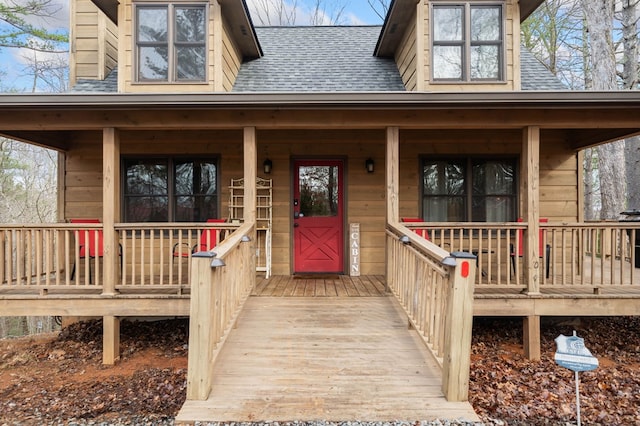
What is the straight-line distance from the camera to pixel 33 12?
11.1 metres

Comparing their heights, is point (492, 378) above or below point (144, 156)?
below

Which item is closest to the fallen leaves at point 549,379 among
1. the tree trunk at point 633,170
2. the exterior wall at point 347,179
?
the exterior wall at point 347,179

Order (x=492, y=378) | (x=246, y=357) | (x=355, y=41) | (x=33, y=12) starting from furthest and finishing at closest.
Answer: (x=33, y=12) → (x=355, y=41) → (x=492, y=378) → (x=246, y=357)

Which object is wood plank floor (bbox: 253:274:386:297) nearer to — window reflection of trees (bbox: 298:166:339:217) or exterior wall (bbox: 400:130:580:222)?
window reflection of trees (bbox: 298:166:339:217)

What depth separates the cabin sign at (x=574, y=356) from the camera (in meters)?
2.65

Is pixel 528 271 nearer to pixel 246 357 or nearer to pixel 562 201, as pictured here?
pixel 562 201

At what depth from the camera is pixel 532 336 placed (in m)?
4.55

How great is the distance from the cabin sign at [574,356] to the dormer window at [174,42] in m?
5.53

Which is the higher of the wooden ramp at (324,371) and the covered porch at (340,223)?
the covered porch at (340,223)

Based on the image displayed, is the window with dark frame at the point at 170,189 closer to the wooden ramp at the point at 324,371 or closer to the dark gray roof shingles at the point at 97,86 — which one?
the dark gray roof shingles at the point at 97,86

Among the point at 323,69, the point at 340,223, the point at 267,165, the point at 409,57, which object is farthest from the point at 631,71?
the point at 267,165

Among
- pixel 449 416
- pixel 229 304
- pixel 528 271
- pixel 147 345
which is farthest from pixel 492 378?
pixel 147 345

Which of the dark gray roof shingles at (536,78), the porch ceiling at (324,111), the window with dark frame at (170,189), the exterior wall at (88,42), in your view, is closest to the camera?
the porch ceiling at (324,111)

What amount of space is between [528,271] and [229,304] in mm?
3649
